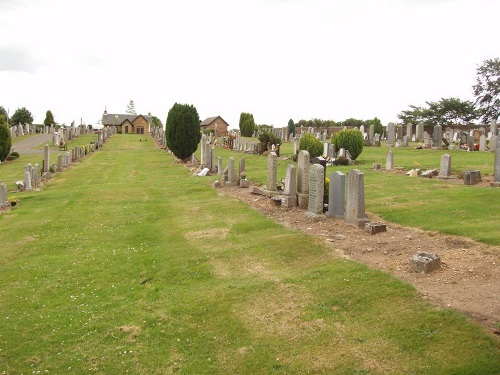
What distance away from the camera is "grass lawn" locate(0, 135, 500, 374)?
21.9 ft

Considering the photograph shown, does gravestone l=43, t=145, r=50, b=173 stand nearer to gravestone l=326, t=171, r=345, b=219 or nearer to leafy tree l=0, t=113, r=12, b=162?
leafy tree l=0, t=113, r=12, b=162

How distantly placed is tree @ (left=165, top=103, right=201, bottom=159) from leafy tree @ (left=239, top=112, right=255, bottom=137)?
3158 cm

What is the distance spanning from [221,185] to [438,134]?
18.0 m

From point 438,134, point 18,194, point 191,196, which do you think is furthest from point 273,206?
point 438,134

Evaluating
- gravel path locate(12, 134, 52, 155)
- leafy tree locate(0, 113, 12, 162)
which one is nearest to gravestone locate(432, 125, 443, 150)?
leafy tree locate(0, 113, 12, 162)

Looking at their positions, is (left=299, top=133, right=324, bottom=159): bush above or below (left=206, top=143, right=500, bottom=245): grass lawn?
above

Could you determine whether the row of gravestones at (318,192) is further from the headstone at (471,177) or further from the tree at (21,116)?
the tree at (21,116)

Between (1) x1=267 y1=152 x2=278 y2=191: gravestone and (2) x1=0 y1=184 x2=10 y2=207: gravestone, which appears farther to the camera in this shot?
(2) x1=0 y1=184 x2=10 y2=207: gravestone

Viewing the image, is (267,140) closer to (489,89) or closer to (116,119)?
(489,89)

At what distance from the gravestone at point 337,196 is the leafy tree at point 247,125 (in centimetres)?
5408

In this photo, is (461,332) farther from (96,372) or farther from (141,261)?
(141,261)

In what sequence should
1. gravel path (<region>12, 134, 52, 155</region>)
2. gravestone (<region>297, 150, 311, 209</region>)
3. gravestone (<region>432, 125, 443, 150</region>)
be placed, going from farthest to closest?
gravel path (<region>12, 134, 52, 155</region>)
gravestone (<region>432, 125, 443, 150</region>)
gravestone (<region>297, 150, 311, 209</region>)

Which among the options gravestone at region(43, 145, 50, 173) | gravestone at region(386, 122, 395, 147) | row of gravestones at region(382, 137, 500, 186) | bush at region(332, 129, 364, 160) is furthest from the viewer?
gravestone at region(386, 122, 395, 147)

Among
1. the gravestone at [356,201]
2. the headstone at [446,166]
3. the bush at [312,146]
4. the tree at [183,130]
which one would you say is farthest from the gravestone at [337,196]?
the tree at [183,130]
